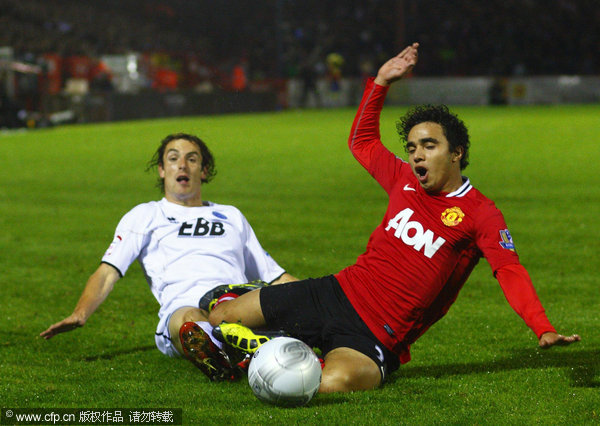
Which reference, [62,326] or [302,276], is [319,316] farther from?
[302,276]

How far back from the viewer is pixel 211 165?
634 centimetres

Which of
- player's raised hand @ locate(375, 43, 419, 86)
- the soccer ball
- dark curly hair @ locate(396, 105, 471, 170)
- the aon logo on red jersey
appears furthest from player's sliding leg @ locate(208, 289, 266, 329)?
player's raised hand @ locate(375, 43, 419, 86)

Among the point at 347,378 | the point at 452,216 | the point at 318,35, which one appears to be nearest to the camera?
the point at 347,378

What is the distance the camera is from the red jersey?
4.74 metres

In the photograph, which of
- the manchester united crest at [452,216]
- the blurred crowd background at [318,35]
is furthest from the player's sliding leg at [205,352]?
the blurred crowd background at [318,35]

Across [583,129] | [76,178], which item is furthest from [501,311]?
[583,129]

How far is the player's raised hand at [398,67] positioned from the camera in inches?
206

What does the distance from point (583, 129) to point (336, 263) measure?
19.9 metres

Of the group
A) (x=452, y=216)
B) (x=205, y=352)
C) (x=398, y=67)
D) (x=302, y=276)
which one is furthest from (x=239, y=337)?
(x=302, y=276)

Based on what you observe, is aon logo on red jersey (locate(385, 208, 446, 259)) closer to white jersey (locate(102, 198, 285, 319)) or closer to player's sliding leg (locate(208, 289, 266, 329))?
player's sliding leg (locate(208, 289, 266, 329))

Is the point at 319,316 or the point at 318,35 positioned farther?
the point at 318,35

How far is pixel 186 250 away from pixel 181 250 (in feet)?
0.12

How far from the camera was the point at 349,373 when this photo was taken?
465 centimetres

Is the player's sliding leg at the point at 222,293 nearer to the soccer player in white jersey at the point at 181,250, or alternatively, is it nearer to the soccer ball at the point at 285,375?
the soccer player in white jersey at the point at 181,250
